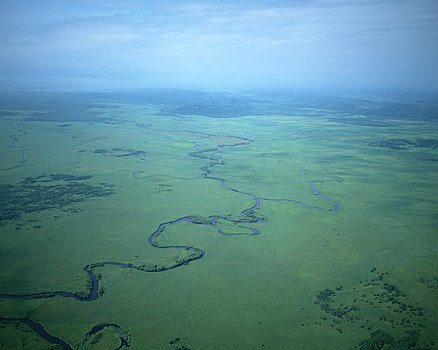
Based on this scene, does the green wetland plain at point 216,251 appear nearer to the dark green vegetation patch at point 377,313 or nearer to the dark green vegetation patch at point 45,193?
the dark green vegetation patch at point 377,313

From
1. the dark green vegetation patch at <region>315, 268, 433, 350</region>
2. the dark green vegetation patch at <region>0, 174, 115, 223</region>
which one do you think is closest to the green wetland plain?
the dark green vegetation patch at <region>315, 268, 433, 350</region>

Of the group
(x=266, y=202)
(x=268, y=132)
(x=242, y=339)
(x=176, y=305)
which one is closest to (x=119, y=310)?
(x=176, y=305)

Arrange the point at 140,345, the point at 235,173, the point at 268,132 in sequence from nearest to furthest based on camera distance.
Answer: the point at 140,345, the point at 235,173, the point at 268,132

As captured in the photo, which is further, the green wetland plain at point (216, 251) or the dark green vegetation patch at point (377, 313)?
the green wetland plain at point (216, 251)

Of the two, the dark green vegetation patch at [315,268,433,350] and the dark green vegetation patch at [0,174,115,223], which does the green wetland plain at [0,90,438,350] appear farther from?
the dark green vegetation patch at [0,174,115,223]

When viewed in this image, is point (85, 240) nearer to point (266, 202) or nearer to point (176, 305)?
point (176, 305)

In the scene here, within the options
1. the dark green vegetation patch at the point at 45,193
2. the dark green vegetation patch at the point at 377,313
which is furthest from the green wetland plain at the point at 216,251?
the dark green vegetation patch at the point at 45,193
